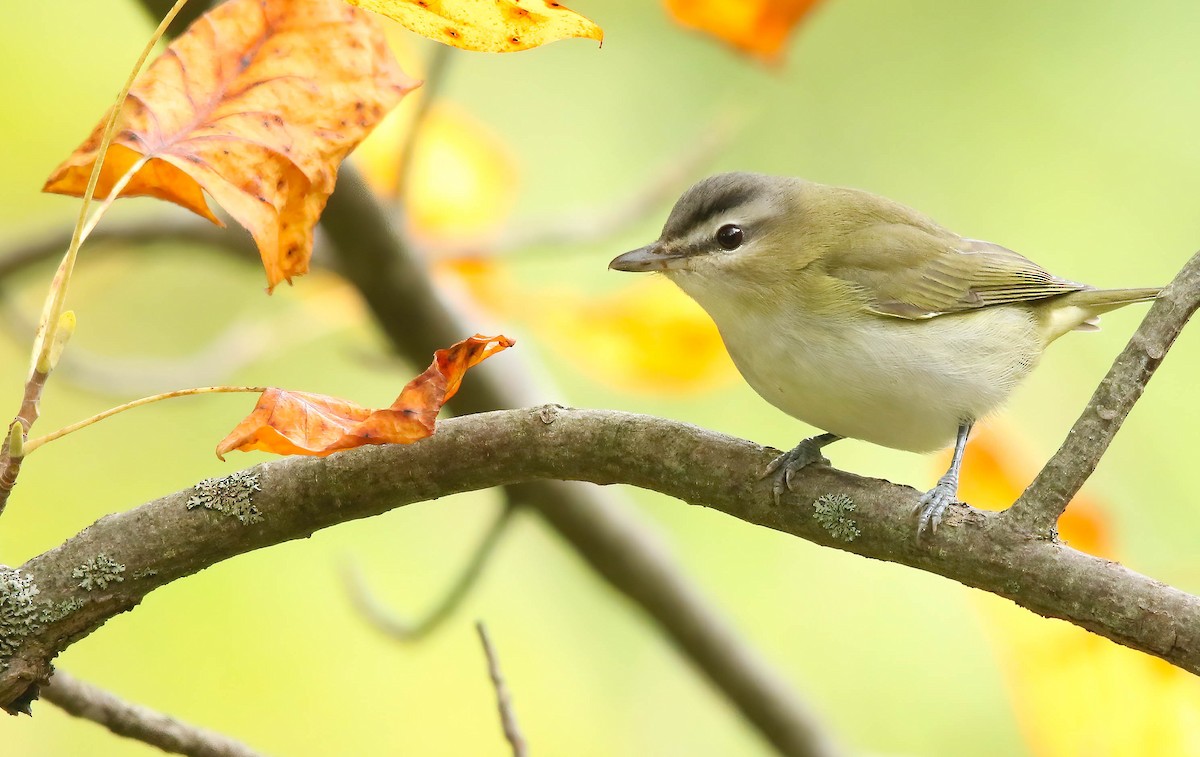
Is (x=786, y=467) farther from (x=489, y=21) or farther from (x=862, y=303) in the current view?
(x=862, y=303)

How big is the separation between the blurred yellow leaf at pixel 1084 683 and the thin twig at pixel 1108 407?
881 mm

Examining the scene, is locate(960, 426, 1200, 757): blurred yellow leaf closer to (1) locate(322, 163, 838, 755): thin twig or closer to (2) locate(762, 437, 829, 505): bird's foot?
(2) locate(762, 437, 829, 505): bird's foot

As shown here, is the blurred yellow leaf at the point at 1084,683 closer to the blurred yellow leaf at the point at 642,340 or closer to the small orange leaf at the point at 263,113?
the blurred yellow leaf at the point at 642,340

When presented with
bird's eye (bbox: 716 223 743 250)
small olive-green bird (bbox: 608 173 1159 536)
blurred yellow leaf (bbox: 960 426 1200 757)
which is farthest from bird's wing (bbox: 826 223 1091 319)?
blurred yellow leaf (bbox: 960 426 1200 757)

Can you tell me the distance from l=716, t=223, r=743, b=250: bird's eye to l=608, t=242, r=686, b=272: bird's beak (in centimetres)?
15

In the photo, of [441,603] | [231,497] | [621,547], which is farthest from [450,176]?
[231,497]

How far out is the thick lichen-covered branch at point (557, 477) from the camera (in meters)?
1.75

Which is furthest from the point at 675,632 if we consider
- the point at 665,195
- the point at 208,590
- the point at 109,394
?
the point at 208,590

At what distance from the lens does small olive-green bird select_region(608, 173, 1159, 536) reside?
3100mm

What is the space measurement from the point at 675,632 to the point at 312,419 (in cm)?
256

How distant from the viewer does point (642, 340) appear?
3516 mm

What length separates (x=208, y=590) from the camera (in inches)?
211

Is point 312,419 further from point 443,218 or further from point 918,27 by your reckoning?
point 918,27

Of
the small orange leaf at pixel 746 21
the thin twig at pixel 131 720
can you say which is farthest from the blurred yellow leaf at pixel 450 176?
the thin twig at pixel 131 720
